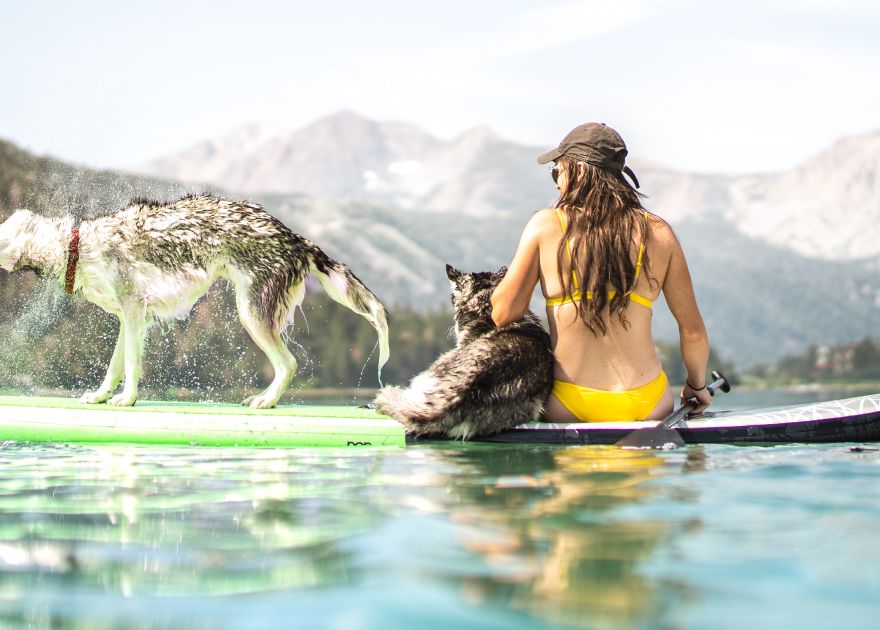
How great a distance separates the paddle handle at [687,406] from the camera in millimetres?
6926

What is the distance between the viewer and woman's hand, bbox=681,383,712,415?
289 inches

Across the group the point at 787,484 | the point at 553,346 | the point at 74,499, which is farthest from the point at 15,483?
the point at 787,484

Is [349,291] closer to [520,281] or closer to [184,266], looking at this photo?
[184,266]

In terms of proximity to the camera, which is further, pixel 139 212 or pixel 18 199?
pixel 18 199

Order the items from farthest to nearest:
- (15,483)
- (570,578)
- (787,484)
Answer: (15,483), (787,484), (570,578)

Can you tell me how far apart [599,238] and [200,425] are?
3.58m

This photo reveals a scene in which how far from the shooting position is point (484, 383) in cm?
702

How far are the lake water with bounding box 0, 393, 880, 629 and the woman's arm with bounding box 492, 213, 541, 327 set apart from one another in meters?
1.14

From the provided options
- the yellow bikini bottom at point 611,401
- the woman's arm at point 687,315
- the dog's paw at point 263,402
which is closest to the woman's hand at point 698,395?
the woman's arm at point 687,315

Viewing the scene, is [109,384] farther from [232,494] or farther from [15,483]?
[232,494]

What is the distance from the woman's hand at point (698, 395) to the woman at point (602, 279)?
1.14 ft

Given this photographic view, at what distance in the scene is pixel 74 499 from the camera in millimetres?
5094

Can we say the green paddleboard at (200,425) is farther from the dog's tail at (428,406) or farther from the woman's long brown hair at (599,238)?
the woman's long brown hair at (599,238)

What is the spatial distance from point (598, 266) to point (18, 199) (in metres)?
85.0
